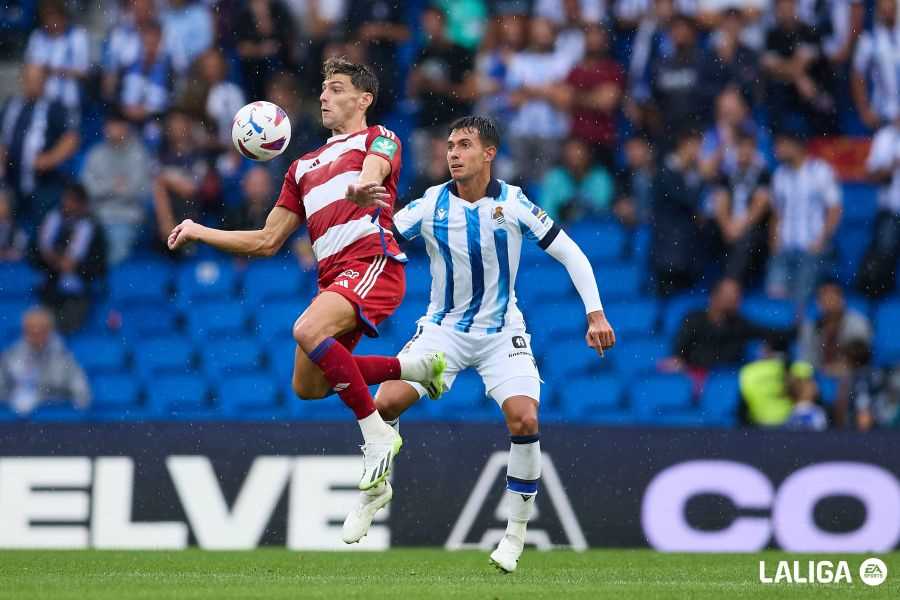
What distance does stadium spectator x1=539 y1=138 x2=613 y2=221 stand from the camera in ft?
50.0

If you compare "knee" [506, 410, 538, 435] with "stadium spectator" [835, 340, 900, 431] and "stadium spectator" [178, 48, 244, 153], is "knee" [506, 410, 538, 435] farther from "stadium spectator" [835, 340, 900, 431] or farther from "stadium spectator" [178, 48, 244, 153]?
"stadium spectator" [178, 48, 244, 153]

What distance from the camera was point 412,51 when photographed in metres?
16.8

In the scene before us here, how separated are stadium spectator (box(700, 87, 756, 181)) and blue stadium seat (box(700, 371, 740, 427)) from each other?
79.0 inches

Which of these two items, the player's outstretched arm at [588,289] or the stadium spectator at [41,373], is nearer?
the player's outstretched arm at [588,289]

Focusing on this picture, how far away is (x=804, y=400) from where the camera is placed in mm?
12875

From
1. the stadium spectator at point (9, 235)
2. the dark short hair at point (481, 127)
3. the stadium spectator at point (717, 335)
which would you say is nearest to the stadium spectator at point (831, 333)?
the stadium spectator at point (717, 335)

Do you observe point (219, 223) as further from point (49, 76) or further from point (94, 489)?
point (94, 489)

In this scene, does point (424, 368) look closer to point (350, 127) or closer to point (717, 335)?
point (350, 127)

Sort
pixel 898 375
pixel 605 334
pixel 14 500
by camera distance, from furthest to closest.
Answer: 1. pixel 898 375
2. pixel 14 500
3. pixel 605 334

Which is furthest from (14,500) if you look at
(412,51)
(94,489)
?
(412,51)

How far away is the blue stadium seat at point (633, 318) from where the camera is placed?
14758 mm

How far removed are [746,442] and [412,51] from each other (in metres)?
6.81

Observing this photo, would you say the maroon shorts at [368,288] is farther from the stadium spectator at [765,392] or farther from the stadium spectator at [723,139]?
the stadium spectator at [723,139]

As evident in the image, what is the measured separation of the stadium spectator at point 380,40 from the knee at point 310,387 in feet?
23.9
